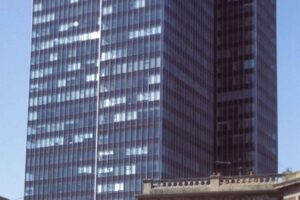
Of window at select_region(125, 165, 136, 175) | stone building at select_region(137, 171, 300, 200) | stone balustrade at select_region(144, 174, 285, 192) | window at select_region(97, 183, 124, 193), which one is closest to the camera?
stone building at select_region(137, 171, 300, 200)

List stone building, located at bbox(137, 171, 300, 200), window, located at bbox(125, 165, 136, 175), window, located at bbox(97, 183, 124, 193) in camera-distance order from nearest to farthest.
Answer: stone building, located at bbox(137, 171, 300, 200), window, located at bbox(125, 165, 136, 175), window, located at bbox(97, 183, 124, 193)

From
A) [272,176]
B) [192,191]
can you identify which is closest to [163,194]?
[192,191]

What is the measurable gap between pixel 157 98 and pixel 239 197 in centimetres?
11999

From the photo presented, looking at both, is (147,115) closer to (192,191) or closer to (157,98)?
(157,98)

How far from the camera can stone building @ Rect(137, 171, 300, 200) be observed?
76625mm

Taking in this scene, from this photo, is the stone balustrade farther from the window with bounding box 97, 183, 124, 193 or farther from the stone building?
the window with bounding box 97, 183, 124, 193

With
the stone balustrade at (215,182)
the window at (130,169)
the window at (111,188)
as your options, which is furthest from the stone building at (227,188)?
the window at (111,188)

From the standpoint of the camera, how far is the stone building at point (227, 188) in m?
76.6

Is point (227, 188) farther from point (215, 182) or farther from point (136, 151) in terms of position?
point (136, 151)

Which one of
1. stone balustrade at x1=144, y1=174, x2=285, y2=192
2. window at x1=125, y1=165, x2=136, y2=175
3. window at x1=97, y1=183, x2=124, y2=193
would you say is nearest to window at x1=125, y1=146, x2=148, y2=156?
window at x1=125, y1=165, x2=136, y2=175

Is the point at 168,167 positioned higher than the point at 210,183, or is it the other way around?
the point at 168,167

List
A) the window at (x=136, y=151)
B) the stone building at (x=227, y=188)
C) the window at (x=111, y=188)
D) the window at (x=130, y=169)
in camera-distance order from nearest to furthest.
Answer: the stone building at (x=227, y=188) → the window at (x=130, y=169) → the window at (x=111, y=188) → the window at (x=136, y=151)

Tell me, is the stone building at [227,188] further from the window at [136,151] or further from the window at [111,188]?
the window at [111,188]

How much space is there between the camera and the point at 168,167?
19712 cm
